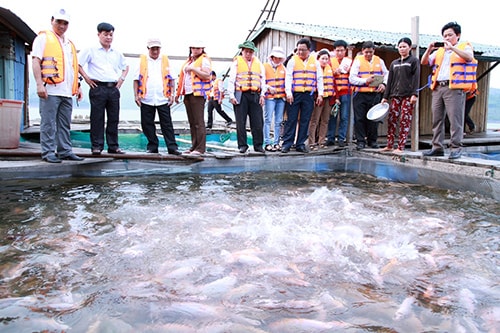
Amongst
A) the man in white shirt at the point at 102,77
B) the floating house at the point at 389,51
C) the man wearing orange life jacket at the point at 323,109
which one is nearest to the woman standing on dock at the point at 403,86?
the man wearing orange life jacket at the point at 323,109

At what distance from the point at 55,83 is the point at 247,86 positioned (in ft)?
11.8

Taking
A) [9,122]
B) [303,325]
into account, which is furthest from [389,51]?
[303,325]

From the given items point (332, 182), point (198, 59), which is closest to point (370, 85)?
point (332, 182)

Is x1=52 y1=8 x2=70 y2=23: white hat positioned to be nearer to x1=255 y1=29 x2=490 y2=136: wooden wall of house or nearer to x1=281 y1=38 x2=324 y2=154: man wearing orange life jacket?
x1=281 y1=38 x2=324 y2=154: man wearing orange life jacket

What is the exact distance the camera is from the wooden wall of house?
12.5 m

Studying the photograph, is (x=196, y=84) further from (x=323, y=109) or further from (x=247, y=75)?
(x=323, y=109)

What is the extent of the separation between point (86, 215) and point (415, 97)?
6.52 metres

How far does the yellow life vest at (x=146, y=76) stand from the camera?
7.86 metres

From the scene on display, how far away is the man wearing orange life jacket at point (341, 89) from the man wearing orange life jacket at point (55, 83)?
18.5ft

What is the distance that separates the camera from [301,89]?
8797mm

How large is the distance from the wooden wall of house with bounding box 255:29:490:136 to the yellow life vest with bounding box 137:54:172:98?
5.42 meters

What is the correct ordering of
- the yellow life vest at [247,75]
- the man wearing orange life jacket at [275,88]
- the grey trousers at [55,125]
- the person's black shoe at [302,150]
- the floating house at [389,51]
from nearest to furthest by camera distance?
the grey trousers at [55,125] → the yellow life vest at [247,75] → the man wearing orange life jacket at [275,88] → the person's black shoe at [302,150] → the floating house at [389,51]

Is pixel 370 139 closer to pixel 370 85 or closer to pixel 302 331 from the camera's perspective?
pixel 370 85

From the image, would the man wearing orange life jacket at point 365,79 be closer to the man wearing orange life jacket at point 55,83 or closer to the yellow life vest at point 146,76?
the yellow life vest at point 146,76
